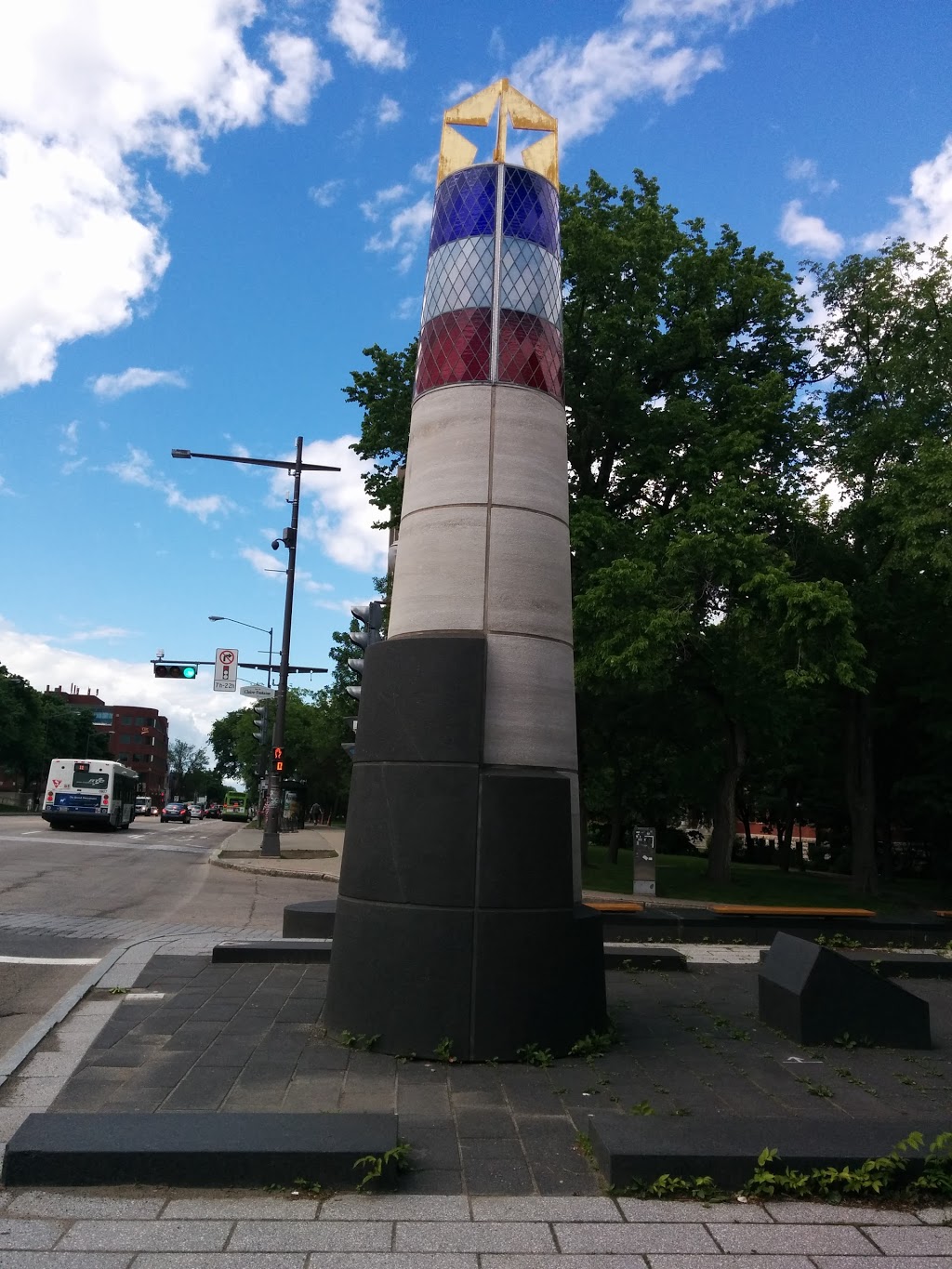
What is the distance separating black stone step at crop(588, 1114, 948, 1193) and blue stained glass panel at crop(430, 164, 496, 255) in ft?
21.7

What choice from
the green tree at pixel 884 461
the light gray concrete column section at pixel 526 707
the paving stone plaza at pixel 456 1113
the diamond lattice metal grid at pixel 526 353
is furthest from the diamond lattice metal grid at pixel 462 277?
the green tree at pixel 884 461

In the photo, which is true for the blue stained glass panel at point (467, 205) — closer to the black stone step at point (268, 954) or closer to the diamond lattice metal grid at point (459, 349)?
the diamond lattice metal grid at point (459, 349)

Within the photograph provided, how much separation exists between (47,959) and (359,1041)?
220 inches

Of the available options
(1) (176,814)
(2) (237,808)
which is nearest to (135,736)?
(2) (237,808)

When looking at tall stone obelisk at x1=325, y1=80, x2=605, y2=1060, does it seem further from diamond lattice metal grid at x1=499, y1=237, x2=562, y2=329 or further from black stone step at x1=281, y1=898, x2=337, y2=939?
black stone step at x1=281, y1=898, x2=337, y2=939

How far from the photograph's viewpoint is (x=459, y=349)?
8.40 metres

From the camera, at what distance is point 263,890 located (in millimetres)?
20766

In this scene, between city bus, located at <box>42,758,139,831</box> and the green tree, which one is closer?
the green tree

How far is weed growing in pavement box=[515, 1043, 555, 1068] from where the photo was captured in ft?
22.6

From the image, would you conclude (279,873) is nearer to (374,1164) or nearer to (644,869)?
(644,869)

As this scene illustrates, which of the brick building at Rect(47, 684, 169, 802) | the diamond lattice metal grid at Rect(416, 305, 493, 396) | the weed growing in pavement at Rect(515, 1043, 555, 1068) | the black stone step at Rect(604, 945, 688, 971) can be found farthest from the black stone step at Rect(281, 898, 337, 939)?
the brick building at Rect(47, 684, 169, 802)

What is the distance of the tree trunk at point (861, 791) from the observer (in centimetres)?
2647

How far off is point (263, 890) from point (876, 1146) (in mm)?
17218

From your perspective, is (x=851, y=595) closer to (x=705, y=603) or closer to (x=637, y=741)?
(x=705, y=603)
